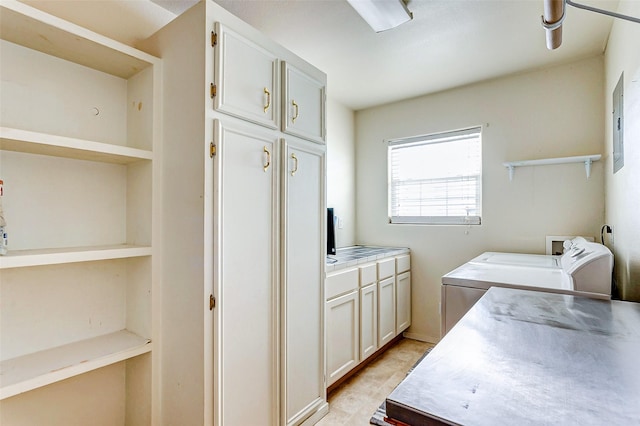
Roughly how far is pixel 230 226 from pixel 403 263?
214cm

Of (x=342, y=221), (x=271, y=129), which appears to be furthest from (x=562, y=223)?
(x=271, y=129)

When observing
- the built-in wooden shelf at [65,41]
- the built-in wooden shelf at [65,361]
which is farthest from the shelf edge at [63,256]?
the built-in wooden shelf at [65,41]

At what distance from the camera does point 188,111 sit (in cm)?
140

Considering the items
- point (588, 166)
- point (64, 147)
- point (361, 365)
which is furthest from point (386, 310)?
point (64, 147)

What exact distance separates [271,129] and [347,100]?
1.93 meters

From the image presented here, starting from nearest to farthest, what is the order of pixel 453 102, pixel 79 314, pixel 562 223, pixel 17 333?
pixel 17 333
pixel 79 314
pixel 562 223
pixel 453 102

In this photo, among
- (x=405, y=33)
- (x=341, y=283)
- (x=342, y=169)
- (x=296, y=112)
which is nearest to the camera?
(x=296, y=112)

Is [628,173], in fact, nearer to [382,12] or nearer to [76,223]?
[382,12]

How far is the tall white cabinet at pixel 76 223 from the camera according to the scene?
1275 millimetres

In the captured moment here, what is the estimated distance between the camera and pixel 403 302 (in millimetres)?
3139

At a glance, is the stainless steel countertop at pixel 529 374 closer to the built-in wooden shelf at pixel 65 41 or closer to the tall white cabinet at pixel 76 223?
the tall white cabinet at pixel 76 223

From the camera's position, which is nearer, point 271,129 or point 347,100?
point 271,129

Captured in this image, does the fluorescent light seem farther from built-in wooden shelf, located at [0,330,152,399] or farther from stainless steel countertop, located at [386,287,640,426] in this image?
built-in wooden shelf, located at [0,330,152,399]

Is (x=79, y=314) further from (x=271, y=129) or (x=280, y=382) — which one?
(x=271, y=129)
